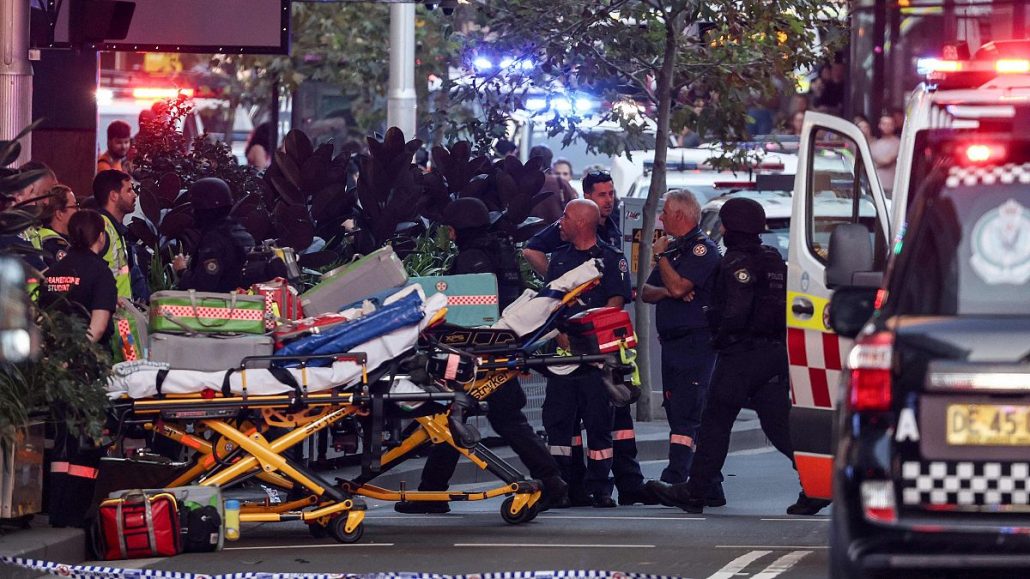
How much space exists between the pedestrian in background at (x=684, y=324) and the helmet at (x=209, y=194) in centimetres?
249

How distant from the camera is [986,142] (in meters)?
7.05

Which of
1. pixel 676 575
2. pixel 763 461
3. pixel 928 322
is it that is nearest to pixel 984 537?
pixel 928 322

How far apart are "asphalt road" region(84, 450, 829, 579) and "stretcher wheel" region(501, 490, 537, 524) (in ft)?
0.16

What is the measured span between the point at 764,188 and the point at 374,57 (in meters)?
10.1

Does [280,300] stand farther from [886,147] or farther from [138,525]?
[886,147]

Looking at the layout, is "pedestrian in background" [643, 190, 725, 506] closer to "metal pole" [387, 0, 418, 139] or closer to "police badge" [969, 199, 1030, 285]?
"police badge" [969, 199, 1030, 285]

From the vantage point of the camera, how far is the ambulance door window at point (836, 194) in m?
9.84

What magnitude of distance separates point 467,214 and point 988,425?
7313 mm

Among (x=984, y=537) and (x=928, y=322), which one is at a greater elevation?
(x=928, y=322)

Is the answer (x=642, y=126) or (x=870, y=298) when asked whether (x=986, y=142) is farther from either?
(x=642, y=126)

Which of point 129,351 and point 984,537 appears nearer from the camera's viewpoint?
point 984,537

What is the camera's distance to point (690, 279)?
40.2 feet

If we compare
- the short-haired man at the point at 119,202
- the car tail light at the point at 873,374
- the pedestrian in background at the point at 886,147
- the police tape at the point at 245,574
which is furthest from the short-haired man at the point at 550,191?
the car tail light at the point at 873,374

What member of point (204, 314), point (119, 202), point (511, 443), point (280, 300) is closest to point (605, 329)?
point (511, 443)
